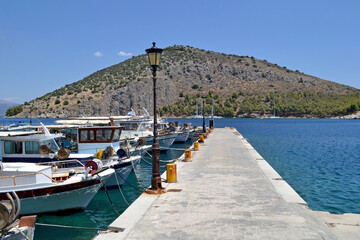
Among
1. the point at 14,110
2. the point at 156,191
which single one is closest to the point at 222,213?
the point at 156,191

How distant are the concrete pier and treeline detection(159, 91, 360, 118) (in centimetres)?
14874

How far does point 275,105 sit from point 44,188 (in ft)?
527

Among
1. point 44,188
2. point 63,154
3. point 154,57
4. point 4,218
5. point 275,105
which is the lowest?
point 44,188

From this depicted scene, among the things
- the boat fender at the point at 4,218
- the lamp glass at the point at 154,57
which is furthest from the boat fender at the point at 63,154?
the boat fender at the point at 4,218

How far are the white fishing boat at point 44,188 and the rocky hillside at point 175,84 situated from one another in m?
136

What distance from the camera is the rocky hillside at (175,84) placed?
153m

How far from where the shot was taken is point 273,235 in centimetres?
751

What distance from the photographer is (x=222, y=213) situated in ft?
30.0

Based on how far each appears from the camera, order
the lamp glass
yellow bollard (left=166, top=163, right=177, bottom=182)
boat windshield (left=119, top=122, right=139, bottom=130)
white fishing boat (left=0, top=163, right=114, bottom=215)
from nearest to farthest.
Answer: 1. the lamp glass
2. white fishing boat (left=0, top=163, right=114, bottom=215)
3. yellow bollard (left=166, top=163, right=177, bottom=182)
4. boat windshield (left=119, top=122, right=139, bottom=130)

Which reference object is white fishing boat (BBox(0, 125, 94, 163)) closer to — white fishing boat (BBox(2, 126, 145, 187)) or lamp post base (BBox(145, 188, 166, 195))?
white fishing boat (BBox(2, 126, 145, 187))

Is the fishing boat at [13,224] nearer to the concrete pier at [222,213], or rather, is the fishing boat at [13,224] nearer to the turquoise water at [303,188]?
the concrete pier at [222,213]

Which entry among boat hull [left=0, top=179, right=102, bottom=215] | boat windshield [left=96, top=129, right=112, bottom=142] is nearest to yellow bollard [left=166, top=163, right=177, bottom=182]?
boat hull [left=0, top=179, right=102, bottom=215]

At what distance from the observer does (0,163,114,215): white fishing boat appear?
12.2m

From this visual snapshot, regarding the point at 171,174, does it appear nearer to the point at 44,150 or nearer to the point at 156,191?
the point at 156,191
